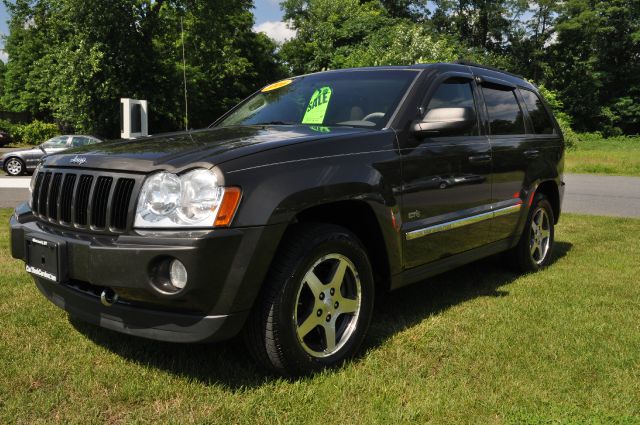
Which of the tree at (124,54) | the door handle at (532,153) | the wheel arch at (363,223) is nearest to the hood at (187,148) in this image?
the wheel arch at (363,223)

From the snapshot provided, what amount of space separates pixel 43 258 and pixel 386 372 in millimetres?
1847

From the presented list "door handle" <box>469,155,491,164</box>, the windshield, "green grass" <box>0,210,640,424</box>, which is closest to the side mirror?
the windshield

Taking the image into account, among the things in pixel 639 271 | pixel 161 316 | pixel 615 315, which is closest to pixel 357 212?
pixel 161 316

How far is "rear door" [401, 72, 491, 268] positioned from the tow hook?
164 cm

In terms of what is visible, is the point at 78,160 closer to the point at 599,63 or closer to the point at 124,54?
the point at 124,54

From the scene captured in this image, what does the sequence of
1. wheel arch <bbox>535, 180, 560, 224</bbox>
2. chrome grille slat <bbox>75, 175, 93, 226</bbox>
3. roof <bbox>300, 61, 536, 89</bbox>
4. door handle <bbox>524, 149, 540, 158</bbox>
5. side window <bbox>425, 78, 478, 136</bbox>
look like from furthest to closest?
wheel arch <bbox>535, 180, 560, 224</bbox>, door handle <bbox>524, 149, 540, 158</bbox>, roof <bbox>300, 61, 536, 89</bbox>, side window <bbox>425, 78, 478, 136</bbox>, chrome grille slat <bbox>75, 175, 93, 226</bbox>

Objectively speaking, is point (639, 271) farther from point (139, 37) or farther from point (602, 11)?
point (602, 11)

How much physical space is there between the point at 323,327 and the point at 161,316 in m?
0.86

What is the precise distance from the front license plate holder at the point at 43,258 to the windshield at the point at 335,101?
166 centimetres

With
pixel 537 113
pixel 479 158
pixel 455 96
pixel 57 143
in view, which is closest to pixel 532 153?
pixel 537 113

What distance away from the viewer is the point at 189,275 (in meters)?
2.46

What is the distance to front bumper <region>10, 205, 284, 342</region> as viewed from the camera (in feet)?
8.14

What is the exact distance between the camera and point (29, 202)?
3426 mm

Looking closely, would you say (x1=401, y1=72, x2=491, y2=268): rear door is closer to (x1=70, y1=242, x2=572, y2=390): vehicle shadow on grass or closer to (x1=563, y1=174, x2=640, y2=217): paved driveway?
(x1=70, y1=242, x2=572, y2=390): vehicle shadow on grass
